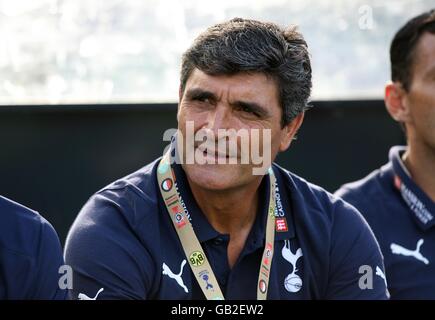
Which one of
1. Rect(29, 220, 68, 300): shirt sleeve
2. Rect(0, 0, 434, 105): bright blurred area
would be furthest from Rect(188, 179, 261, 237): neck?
Rect(0, 0, 434, 105): bright blurred area

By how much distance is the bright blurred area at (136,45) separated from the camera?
13.9ft

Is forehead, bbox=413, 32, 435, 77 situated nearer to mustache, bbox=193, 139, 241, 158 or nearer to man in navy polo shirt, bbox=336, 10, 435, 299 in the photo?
man in navy polo shirt, bbox=336, 10, 435, 299

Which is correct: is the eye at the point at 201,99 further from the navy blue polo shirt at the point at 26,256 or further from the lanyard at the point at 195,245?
the navy blue polo shirt at the point at 26,256

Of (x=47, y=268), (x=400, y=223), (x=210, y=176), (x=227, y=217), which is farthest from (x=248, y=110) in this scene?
(x=400, y=223)

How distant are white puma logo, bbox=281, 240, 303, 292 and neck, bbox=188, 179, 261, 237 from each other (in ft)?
0.52

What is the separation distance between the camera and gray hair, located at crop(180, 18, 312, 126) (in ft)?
9.30

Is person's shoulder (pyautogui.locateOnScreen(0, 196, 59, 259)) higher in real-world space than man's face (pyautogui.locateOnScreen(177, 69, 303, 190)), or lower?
lower

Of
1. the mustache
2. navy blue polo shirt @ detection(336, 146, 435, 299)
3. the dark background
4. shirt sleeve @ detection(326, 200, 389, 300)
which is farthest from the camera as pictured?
the dark background

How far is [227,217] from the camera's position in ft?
9.77

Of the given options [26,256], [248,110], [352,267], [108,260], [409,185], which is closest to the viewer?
[26,256]

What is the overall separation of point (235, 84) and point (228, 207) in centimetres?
42

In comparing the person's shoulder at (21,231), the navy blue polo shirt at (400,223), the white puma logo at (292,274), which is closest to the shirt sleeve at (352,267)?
the white puma logo at (292,274)

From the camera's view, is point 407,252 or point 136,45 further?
point 136,45

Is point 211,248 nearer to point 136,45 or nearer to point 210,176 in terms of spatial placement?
point 210,176
